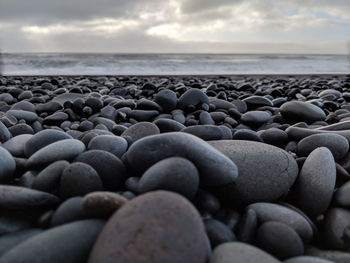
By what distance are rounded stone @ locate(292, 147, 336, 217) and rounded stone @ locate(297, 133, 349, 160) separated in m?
0.22

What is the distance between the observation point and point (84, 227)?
1.02 meters

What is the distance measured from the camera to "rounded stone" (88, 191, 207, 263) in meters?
0.87

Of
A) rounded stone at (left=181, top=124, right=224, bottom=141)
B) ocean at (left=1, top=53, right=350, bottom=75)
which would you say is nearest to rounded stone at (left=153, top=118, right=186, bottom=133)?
rounded stone at (left=181, top=124, right=224, bottom=141)

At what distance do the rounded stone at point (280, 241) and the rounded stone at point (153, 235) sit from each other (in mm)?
326

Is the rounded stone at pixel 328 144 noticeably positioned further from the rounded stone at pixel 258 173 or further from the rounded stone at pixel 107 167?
the rounded stone at pixel 107 167

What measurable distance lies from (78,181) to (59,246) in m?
0.33

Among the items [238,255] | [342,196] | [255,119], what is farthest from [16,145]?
[255,119]

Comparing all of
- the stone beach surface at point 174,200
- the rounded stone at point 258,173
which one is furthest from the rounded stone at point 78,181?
the rounded stone at point 258,173

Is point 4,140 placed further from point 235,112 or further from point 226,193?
point 235,112

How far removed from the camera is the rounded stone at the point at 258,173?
141cm

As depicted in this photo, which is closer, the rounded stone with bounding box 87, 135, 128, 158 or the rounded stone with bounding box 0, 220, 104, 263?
the rounded stone with bounding box 0, 220, 104, 263

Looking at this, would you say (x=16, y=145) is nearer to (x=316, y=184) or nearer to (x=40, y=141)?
(x=40, y=141)

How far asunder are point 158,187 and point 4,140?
1271 mm

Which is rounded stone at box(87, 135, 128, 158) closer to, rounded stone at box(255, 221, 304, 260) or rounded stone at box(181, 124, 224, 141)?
rounded stone at box(181, 124, 224, 141)
